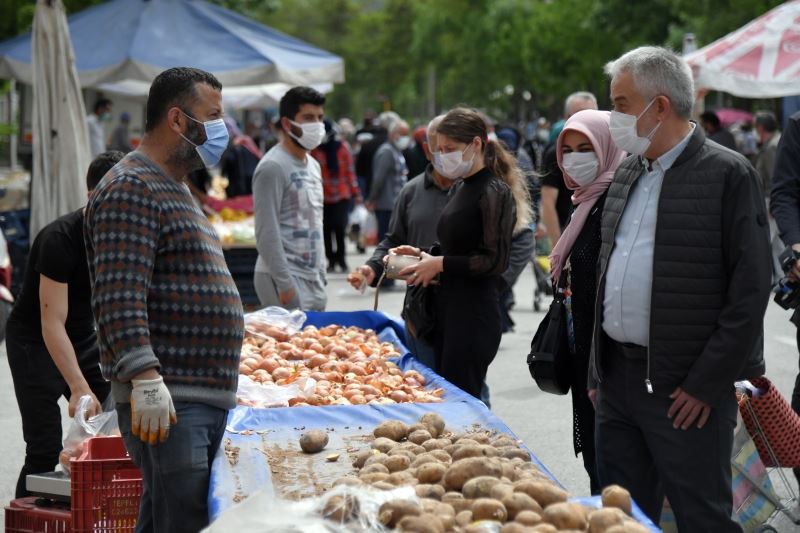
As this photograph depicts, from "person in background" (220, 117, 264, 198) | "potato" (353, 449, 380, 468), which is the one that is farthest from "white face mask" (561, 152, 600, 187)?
"person in background" (220, 117, 264, 198)

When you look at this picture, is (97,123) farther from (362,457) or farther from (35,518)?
(362,457)

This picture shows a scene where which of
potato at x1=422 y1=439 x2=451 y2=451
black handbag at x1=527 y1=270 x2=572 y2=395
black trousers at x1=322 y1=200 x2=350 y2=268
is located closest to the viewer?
potato at x1=422 y1=439 x2=451 y2=451

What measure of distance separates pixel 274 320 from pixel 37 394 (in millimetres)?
1698

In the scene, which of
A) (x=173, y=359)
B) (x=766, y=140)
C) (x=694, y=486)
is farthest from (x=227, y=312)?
(x=766, y=140)

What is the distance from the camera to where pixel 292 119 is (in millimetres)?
6871

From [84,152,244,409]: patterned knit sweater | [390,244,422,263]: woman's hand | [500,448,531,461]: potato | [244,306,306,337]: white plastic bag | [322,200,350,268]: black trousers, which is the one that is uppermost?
[84,152,244,409]: patterned knit sweater

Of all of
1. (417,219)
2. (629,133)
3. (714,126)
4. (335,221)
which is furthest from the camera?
(335,221)

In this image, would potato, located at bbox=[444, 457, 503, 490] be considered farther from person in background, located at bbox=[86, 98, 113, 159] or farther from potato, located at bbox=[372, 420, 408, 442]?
person in background, located at bbox=[86, 98, 113, 159]

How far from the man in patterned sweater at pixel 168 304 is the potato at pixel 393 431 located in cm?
71

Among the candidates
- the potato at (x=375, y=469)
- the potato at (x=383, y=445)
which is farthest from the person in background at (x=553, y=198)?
the potato at (x=375, y=469)

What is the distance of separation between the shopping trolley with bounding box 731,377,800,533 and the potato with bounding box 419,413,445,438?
5.22 feet

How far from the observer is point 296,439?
14.8 feet

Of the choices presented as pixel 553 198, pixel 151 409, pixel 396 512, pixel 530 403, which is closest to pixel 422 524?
pixel 396 512

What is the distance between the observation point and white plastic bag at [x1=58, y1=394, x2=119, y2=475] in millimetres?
4824
